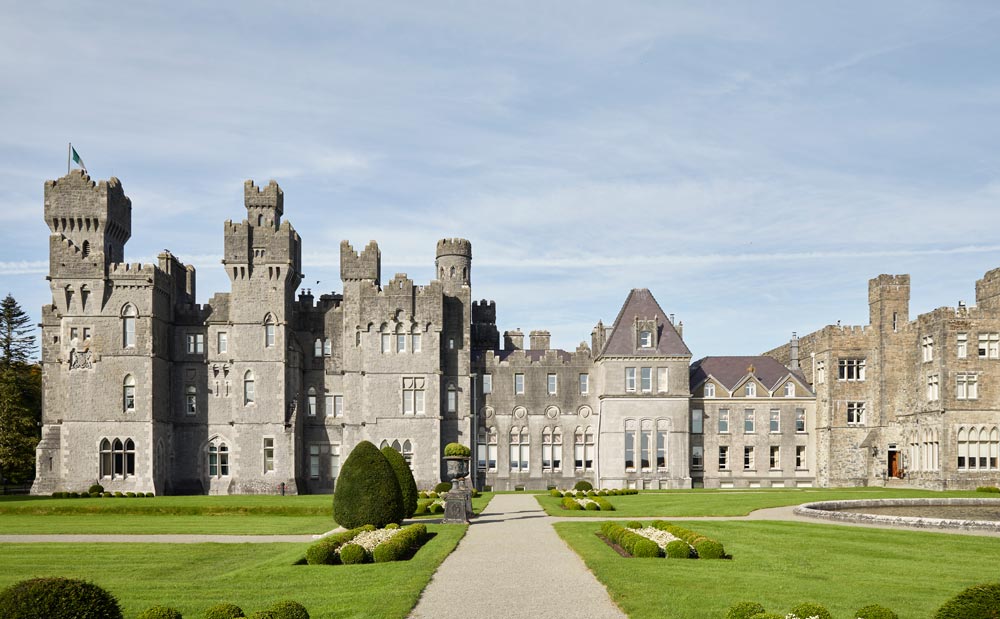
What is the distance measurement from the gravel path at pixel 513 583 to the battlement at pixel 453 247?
42950 millimetres

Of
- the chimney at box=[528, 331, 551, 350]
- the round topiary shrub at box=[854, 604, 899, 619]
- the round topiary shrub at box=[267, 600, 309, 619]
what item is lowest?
the round topiary shrub at box=[267, 600, 309, 619]

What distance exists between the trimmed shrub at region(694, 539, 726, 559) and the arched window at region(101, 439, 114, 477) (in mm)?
44168

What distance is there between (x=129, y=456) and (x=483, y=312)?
91.7 feet

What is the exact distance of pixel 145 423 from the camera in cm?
5859

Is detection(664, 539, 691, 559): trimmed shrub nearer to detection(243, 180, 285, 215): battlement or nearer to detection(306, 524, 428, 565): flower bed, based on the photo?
detection(306, 524, 428, 565): flower bed

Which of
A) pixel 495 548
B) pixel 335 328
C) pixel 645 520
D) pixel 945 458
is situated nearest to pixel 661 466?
pixel 945 458

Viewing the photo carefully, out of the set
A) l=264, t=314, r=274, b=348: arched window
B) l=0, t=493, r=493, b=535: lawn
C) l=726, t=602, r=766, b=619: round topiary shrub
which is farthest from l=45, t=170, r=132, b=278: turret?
l=726, t=602, r=766, b=619: round topiary shrub

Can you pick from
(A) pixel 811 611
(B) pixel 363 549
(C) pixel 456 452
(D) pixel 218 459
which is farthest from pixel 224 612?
(D) pixel 218 459

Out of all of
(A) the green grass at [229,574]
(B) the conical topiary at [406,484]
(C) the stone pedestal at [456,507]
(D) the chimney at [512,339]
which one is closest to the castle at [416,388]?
(D) the chimney at [512,339]

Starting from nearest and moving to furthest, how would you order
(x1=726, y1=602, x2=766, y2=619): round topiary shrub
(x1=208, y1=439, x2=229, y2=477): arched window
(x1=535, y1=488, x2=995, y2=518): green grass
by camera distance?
(x1=726, y1=602, x2=766, y2=619): round topiary shrub → (x1=535, y1=488, x2=995, y2=518): green grass → (x1=208, y1=439, x2=229, y2=477): arched window

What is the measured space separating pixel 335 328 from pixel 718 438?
27.3 m

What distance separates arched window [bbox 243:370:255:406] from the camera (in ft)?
202

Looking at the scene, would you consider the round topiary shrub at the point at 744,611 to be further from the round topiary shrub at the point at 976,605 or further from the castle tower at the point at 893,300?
the castle tower at the point at 893,300

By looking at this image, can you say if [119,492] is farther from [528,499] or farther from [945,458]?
[945,458]
